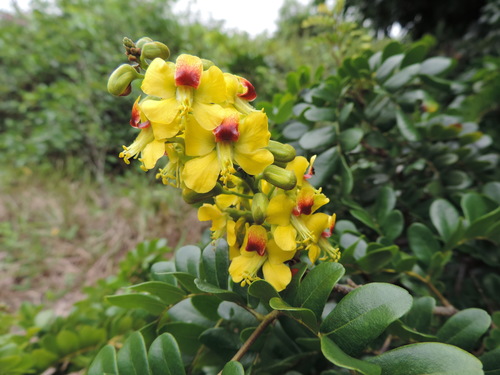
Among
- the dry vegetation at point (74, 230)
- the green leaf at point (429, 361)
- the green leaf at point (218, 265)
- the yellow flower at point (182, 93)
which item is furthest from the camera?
the dry vegetation at point (74, 230)

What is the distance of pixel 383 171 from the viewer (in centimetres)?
95

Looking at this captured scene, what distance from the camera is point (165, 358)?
17.6 inches

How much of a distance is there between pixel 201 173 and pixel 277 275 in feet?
0.60

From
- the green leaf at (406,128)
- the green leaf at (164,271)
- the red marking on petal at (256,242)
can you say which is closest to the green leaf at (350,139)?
the green leaf at (406,128)

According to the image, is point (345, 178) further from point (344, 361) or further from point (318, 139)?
point (344, 361)

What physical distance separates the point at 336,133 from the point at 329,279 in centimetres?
43

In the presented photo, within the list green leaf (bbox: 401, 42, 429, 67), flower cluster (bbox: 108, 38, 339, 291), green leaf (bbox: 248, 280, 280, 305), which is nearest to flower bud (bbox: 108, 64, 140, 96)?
flower cluster (bbox: 108, 38, 339, 291)

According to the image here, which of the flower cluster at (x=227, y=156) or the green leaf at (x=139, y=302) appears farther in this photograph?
the green leaf at (x=139, y=302)

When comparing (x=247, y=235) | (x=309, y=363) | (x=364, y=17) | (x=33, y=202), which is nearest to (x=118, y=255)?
(x=33, y=202)

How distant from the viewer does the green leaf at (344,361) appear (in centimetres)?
33

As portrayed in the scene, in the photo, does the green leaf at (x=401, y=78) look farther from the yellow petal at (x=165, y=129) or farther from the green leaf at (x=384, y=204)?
the yellow petal at (x=165, y=129)

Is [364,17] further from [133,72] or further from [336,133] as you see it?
[133,72]

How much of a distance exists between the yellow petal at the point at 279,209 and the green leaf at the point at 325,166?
0.80ft

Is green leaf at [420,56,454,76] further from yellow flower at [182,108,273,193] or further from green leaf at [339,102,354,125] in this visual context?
yellow flower at [182,108,273,193]
